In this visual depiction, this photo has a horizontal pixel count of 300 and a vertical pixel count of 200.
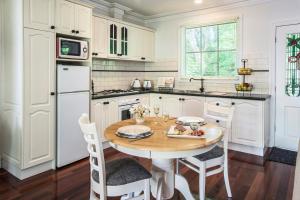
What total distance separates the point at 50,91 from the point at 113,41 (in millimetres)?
1653

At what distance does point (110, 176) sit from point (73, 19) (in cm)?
223

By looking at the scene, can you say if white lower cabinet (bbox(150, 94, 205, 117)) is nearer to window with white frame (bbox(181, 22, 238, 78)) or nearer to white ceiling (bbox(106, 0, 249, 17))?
window with white frame (bbox(181, 22, 238, 78))

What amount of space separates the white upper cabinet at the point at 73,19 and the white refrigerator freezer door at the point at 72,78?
471 millimetres

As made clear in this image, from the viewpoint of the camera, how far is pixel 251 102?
11.3 feet

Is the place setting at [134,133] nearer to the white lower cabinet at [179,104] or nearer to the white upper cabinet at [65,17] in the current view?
the white upper cabinet at [65,17]

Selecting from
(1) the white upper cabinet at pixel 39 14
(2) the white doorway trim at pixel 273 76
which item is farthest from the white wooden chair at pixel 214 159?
(1) the white upper cabinet at pixel 39 14

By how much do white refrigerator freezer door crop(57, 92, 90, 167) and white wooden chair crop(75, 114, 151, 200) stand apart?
4.13 feet

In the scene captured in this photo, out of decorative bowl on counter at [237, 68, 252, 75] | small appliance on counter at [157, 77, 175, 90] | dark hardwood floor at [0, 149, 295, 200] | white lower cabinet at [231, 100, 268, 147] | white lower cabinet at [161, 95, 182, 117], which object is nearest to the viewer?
dark hardwood floor at [0, 149, 295, 200]

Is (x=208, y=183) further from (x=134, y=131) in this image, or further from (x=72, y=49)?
(x=72, y=49)

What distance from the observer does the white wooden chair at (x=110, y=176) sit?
1586 millimetres

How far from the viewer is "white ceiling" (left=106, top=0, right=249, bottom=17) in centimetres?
406

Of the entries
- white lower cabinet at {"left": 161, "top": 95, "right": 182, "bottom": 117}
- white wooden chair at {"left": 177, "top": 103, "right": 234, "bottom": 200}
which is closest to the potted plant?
white wooden chair at {"left": 177, "top": 103, "right": 234, "bottom": 200}

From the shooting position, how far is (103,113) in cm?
356

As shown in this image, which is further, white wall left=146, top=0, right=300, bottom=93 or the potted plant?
white wall left=146, top=0, right=300, bottom=93
